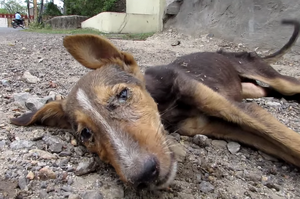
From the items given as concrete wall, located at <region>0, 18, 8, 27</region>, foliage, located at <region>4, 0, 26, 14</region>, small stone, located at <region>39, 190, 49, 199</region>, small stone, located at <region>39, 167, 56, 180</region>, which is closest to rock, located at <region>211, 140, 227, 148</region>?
small stone, located at <region>39, 167, 56, 180</region>

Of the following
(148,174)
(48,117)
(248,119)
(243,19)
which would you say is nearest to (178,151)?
(248,119)

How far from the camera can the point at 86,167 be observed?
2570 mm

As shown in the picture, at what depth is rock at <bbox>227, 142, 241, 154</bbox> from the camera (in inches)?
128

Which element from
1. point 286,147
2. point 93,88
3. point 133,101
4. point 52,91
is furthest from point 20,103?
point 286,147

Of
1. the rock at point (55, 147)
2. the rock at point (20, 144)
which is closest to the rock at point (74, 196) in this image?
the rock at point (55, 147)

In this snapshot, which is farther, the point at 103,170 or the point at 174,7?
the point at 174,7

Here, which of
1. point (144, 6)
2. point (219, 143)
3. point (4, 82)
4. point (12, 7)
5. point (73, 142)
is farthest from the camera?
point (12, 7)

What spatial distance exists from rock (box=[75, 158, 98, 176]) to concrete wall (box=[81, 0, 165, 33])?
37.0 feet

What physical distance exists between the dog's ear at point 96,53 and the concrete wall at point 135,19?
10.1 m

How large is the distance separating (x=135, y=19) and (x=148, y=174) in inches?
577

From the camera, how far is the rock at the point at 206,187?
2.49 meters

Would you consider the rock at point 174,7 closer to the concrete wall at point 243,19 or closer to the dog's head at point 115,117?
the concrete wall at point 243,19

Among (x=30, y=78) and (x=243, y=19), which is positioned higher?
(x=243, y=19)

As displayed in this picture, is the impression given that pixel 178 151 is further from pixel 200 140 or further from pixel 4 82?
pixel 4 82
